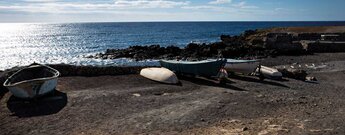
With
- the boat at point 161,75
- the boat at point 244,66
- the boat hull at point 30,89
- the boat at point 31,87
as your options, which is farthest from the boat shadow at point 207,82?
the boat hull at point 30,89

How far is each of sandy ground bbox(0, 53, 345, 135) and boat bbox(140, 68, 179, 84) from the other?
42 centimetres

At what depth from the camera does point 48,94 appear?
16484 mm

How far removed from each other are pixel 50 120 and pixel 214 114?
5.64m

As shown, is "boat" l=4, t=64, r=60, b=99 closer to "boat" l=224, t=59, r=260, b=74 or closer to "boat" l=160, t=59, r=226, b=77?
"boat" l=160, t=59, r=226, b=77

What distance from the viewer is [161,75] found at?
20703 millimetres

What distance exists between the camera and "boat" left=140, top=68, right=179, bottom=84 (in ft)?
65.8

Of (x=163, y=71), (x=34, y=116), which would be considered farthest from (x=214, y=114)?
(x=163, y=71)

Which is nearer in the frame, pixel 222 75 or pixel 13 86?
pixel 13 86

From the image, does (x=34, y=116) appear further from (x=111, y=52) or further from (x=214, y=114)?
(x=111, y=52)

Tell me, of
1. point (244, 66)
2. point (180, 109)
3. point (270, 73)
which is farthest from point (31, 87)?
point (270, 73)

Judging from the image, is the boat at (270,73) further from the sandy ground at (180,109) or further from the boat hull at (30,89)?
the boat hull at (30,89)

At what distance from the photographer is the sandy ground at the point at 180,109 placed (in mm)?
12145

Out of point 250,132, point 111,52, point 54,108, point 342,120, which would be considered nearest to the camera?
point 250,132

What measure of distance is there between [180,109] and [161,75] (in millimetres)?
6420
